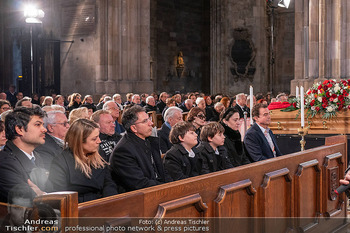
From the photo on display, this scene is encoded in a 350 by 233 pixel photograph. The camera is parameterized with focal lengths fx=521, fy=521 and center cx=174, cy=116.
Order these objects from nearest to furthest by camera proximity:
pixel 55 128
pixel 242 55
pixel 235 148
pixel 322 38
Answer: pixel 55 128 < pixel 235 148 < pixel 322 38 < pixel 242 55

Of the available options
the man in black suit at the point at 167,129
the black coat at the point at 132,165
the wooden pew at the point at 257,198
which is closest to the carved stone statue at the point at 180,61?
the man in black suit at the point at 167,129

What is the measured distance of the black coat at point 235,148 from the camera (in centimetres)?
657

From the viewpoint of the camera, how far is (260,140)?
21.2ft

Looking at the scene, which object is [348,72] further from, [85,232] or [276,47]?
[85,232]

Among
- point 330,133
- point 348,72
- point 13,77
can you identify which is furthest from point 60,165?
point 13,77

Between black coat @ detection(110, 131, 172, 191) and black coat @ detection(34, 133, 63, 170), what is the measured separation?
2.32 feet

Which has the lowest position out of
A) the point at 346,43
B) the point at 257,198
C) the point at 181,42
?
the point at 257,198

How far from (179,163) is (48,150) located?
1346mm

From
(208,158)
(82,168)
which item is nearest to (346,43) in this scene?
(208,158)

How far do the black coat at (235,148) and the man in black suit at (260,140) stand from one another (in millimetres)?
197

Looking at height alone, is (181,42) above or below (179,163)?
above

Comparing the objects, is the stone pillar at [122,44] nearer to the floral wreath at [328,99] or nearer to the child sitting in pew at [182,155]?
the floral wreath at [328,99]

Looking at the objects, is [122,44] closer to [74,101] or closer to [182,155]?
[74,101]

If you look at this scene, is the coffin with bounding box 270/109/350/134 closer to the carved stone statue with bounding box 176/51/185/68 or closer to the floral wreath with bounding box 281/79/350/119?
the floral wreath with bounding box 281/79/350/119
